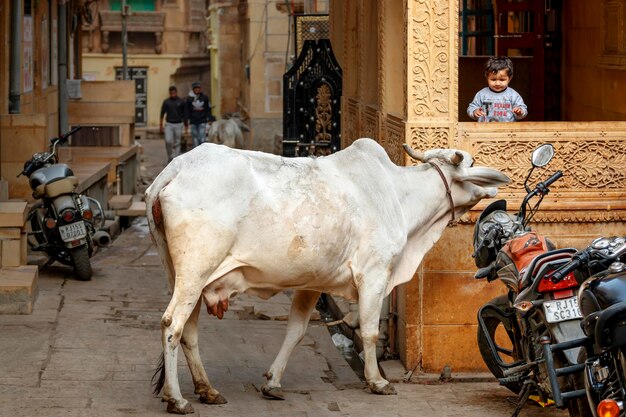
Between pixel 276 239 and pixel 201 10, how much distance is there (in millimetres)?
40716

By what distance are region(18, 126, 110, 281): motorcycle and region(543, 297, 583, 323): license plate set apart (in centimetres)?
641

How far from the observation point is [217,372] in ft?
28.5

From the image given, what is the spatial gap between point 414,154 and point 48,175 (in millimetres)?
5189

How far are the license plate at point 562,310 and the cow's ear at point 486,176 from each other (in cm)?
173

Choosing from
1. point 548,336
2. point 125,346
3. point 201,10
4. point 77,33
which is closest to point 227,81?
point 201,10

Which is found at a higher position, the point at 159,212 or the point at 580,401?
the point at 159,212

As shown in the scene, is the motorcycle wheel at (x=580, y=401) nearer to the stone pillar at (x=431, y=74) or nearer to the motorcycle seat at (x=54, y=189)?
the stone pillar at (x=431, y=74)

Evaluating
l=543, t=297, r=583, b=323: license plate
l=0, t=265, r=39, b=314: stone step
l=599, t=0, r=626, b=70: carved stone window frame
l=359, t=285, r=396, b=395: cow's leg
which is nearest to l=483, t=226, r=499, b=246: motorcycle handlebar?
l=359, t=285, r=396, b=395: cow's leg

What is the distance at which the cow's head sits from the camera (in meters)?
8.23

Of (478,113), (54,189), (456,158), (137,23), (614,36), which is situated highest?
(137,23)

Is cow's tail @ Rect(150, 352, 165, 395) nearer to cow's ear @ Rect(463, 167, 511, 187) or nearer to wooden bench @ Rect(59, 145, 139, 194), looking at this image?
cow's ear @ Rect(463, 167, 511, 187)

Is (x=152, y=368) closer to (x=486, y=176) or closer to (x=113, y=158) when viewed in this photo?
(x=486, y=176)

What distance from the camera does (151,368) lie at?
8617 mm

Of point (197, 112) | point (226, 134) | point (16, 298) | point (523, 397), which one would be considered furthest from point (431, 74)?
point (197, 112)
